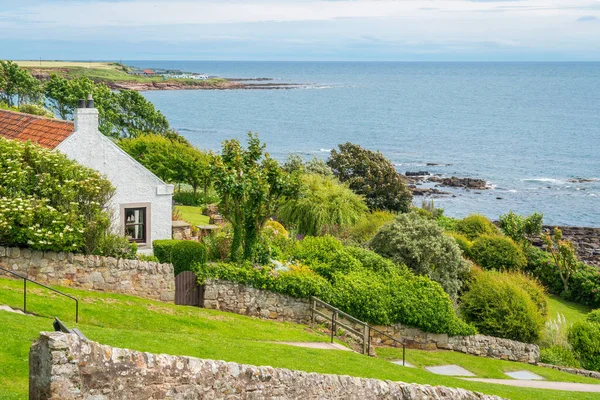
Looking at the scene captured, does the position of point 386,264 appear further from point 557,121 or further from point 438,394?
point 557,121

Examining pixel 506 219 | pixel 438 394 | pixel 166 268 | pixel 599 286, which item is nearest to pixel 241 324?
pixel 166 268

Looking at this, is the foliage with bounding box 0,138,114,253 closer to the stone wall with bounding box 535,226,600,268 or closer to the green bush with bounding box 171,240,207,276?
the green bush with bounding box 171,240,207,276

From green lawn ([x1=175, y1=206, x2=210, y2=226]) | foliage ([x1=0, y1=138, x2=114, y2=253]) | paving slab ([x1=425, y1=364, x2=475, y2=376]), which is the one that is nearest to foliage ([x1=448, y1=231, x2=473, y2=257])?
green lawn ([x1=175, y1=206, x2=210, y2=226])

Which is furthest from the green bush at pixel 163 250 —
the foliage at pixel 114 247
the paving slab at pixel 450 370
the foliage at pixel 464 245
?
the foliage at pixel 464 245

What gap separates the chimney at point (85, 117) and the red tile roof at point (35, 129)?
72cm

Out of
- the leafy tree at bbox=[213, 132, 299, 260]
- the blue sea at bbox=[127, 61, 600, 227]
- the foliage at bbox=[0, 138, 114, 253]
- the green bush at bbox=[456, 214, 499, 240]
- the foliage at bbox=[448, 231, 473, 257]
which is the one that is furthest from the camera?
the blue sea at bbox=[127, 61, 600, 227]

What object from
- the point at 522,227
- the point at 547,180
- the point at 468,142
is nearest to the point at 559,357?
the point at 522,227

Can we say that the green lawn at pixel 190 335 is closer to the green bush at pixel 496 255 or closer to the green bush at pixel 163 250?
the green bush at pixel 163 250

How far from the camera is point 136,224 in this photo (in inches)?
1217

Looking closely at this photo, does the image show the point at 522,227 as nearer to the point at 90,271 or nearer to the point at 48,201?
the point at 90,271

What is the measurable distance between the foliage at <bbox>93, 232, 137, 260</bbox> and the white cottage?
207cm

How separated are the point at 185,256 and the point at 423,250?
484 inches

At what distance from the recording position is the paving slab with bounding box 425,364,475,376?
2750 cm

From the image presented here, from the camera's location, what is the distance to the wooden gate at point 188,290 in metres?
27.8
